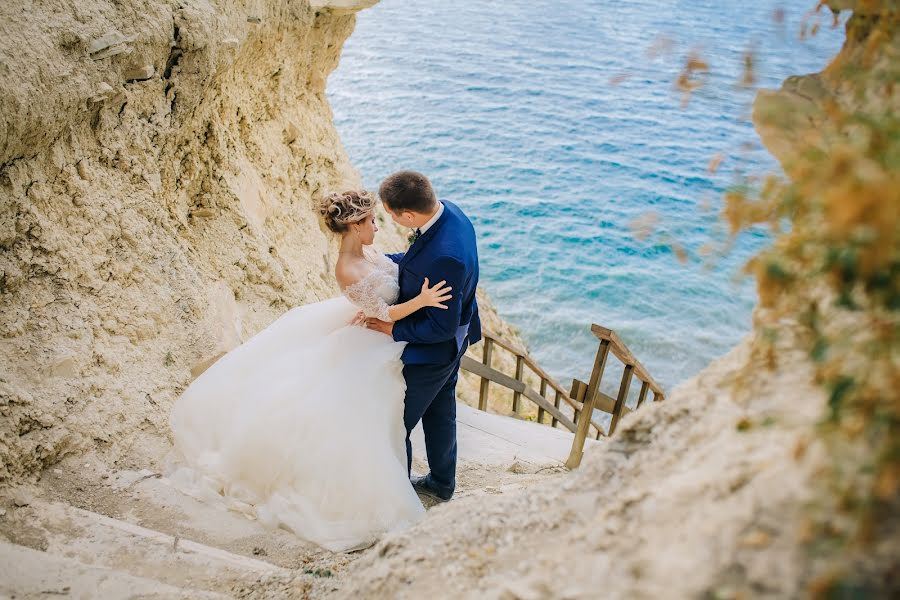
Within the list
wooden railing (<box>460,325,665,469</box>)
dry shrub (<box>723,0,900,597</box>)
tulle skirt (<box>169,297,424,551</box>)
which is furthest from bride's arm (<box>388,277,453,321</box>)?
dry shrub (<box>723,0,900,597</box>)

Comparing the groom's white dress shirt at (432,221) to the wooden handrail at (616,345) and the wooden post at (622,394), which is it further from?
the wooden post at (622,394)

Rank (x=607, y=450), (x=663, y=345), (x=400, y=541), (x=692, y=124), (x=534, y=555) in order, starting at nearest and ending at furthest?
1. (x=534, y=555)
2. (x=607, y=450)
3. (x=400, y=541)
4. (x=663, y=345)
5. (x=692, y=124)

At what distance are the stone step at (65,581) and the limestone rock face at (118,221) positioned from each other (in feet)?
2.48

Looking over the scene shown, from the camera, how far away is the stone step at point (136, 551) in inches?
123

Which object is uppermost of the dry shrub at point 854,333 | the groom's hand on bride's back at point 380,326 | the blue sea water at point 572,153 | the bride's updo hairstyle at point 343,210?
the dry shrub at point 854,333

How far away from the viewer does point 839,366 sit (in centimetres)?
147

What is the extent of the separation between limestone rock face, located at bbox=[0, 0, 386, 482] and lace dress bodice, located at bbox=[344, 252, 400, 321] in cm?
144

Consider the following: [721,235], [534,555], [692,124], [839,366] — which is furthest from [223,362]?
[692,124]

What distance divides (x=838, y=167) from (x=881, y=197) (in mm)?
194

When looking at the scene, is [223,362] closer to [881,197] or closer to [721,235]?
[721,235]

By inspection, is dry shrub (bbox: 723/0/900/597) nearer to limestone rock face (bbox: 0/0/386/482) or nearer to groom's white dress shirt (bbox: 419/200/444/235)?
groom's white dress shirt (bbox: 419/200/444/235)

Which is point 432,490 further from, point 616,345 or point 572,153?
point 572,153

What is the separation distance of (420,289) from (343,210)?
2.27 feet

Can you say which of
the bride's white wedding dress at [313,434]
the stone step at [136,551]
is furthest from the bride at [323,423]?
the stone step at [136,551]
